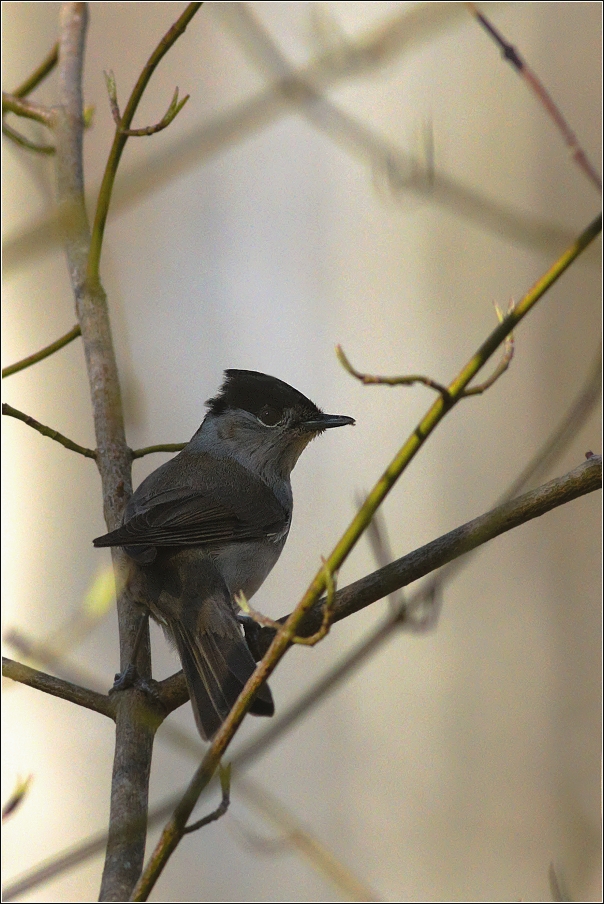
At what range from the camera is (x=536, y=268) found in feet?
21.1

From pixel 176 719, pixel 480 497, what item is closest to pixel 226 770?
pixel 176 719

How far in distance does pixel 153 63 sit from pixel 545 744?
5.32 metres

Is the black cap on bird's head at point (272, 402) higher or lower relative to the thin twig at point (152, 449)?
higher

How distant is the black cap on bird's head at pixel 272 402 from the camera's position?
137 inches

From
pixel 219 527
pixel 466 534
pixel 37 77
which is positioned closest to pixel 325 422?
pixel 219 527

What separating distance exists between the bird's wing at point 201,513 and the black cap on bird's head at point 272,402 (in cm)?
25

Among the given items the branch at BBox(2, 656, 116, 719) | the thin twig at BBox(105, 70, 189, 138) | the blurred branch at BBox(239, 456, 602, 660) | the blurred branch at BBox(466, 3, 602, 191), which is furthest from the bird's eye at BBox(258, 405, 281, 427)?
the blurred branch at BBox(466, 3, 602, 191)

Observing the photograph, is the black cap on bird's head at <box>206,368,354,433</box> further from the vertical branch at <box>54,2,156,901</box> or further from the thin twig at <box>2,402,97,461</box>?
the thin twig at <box>2,402,97,461</box>

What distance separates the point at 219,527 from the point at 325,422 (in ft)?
1.98

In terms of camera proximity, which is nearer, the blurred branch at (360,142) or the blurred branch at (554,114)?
the blurred branch at (554,114)

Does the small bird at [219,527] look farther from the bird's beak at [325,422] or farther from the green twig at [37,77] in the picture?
the green twig at [37,77]

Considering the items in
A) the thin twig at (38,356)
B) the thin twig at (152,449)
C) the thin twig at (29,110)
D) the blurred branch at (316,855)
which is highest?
the thin twig at (29,110)

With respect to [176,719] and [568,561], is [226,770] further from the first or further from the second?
[568,561]

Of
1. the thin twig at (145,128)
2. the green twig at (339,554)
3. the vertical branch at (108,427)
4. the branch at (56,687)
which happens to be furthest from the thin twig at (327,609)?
the thin twig at (145,128)
